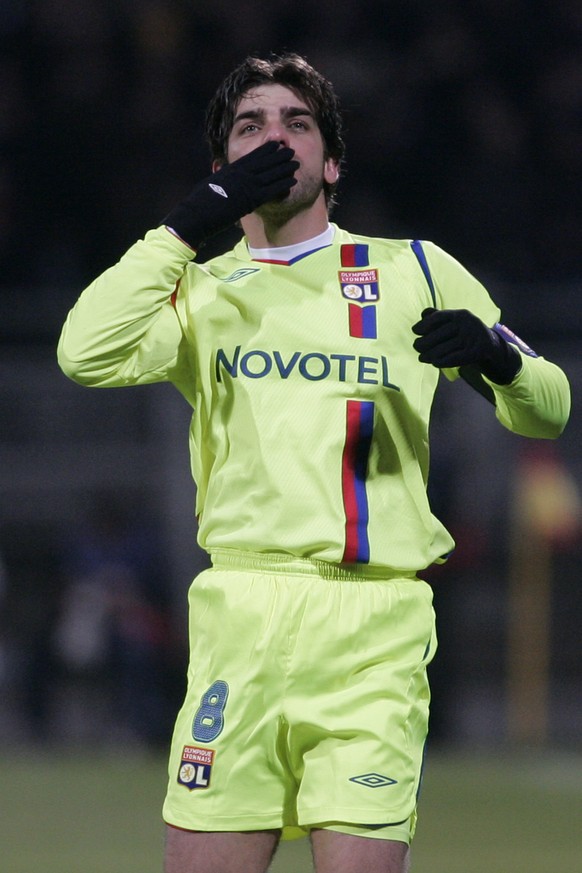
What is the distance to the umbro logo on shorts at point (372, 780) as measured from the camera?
3111 mm

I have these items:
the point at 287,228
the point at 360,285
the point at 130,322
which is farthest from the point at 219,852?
the point at 287,228

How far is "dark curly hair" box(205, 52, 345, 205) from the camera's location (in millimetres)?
3588

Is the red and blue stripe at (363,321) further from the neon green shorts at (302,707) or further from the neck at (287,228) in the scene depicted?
the neon green shorts at (302,707)

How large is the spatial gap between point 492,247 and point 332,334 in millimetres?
7399

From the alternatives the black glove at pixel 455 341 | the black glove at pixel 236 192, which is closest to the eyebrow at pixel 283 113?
the black glove at pixel 236 192

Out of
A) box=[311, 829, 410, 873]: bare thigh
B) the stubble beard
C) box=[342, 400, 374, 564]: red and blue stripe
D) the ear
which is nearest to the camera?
box=[311, 829, 410, 873]: bare thigh

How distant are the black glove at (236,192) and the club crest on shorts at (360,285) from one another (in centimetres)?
24

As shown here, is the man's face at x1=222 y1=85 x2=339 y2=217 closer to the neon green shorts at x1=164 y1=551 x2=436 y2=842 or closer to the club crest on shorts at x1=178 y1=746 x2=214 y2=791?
the neon green shorts at x1=164 y1=551 x2=436 y2=842

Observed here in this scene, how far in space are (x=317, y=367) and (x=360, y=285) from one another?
0.25 metres

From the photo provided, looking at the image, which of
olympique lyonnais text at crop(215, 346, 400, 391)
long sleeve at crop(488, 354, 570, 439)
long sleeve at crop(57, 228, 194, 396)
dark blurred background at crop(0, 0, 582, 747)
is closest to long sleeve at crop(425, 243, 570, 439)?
long sleeve at crop(488, 354, 570, 439)

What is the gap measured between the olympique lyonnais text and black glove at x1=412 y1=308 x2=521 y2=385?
149 millimetres

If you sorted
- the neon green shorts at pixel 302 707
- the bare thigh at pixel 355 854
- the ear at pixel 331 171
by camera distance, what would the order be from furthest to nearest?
1. the ear at pixel 331 171
2. the neon green shorts at pixel 302 707
3. the bare thigh at pixel 355 854

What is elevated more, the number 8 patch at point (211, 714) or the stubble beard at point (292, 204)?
the stubble beard at point (292, 204)

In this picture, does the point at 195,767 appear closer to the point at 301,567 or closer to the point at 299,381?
the point at 301,567
